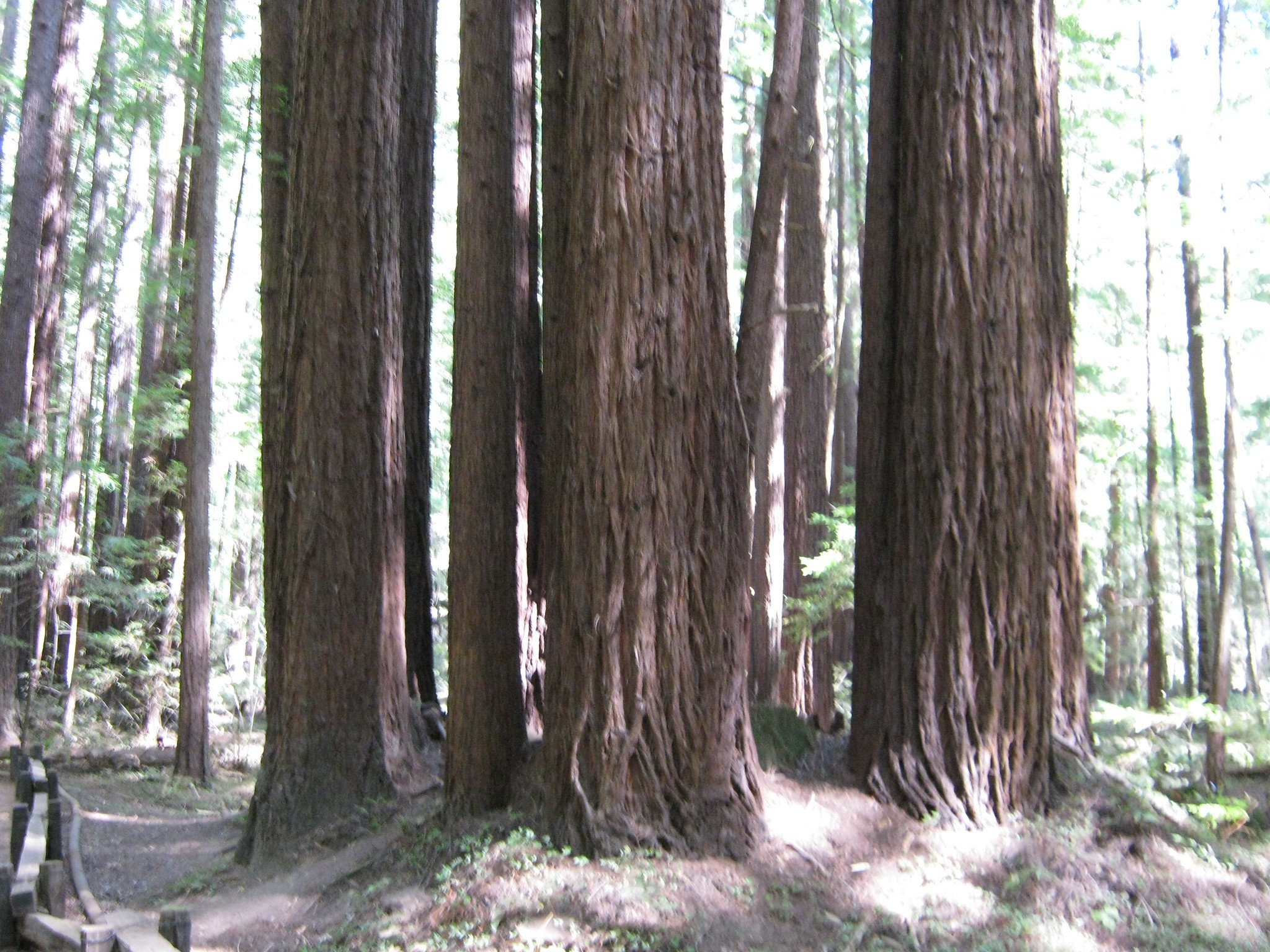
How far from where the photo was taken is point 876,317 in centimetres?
677

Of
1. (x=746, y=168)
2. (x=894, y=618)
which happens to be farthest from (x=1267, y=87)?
(x=894, y=618)

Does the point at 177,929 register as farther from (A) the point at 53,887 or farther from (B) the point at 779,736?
(B) the point at 779,736

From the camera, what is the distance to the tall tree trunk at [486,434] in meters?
6.55

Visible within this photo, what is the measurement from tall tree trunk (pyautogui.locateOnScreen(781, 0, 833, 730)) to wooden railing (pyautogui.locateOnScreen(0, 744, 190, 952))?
8.48 meters

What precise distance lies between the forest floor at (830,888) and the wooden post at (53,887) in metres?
0.87

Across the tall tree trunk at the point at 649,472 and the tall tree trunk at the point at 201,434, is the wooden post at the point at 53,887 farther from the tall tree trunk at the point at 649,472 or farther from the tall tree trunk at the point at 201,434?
the tall tree trunk at the point at 201,434

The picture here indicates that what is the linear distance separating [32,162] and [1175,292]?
896 inches

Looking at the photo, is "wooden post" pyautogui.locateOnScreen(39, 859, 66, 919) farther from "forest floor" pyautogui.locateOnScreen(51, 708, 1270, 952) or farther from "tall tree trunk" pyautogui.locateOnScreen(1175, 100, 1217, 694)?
"tall tree trunk" pyautogui.locateOnScreen(1175, 100, 1217, 694)

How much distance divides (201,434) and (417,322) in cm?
419

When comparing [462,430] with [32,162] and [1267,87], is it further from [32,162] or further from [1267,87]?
[1267,87]

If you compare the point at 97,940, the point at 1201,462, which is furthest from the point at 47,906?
the point at 1201,462

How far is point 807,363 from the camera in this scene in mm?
14461

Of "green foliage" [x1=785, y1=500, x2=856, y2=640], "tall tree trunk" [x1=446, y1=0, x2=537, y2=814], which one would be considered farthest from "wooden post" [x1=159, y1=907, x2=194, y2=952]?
"green foliage" [x1=785, y1=500, x2=856, y2=640]

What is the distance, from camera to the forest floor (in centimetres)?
499
